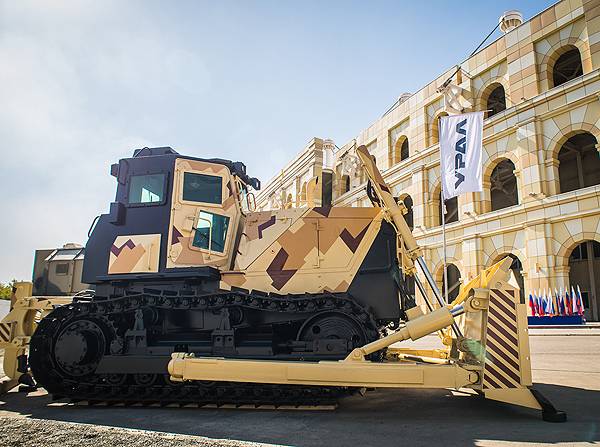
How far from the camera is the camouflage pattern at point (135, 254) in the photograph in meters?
6.88

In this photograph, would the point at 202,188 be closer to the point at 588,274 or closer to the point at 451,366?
the point at 451,366

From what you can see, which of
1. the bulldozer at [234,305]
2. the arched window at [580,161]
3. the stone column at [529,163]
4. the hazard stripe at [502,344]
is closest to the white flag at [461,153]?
the stone column at [529,163]

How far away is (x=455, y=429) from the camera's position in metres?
5.03

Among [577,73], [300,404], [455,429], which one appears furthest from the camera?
[577,73]

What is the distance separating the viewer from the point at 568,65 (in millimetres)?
21828

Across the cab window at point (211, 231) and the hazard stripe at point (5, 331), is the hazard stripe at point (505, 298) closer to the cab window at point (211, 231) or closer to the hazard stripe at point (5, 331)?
the cab window at point (211, 231)

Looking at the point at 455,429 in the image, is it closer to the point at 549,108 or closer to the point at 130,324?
the point at 130,324

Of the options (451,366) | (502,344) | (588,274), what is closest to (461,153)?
(588,274)

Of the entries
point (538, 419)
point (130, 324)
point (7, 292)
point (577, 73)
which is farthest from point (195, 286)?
point (7, 292)

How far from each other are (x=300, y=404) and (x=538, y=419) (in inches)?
120

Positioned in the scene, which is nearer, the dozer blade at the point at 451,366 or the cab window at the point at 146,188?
the dozer blade at the point at 451,366

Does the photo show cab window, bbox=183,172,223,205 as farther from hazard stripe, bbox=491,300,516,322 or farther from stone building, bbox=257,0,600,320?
stone building, bbox=257,0,600,320

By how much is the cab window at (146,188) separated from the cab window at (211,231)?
0.79 m

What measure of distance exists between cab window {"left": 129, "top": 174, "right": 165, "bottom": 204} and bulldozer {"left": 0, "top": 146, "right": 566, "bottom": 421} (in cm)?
2
